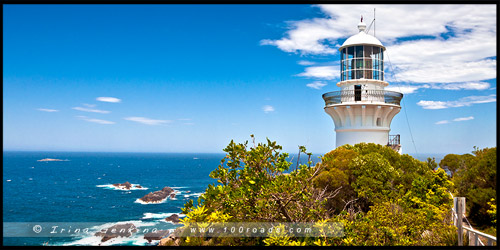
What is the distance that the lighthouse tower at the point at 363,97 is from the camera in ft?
55.3

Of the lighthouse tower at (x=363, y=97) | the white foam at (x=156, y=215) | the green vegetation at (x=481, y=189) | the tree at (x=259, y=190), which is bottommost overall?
the white foam at (x=156, y=215)

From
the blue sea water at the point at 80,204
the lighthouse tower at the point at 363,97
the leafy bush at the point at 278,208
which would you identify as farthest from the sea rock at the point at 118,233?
the leafy bush at the point at 278,208

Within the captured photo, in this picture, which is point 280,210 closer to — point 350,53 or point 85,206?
point 350,53

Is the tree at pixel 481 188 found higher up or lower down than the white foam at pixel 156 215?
higher up

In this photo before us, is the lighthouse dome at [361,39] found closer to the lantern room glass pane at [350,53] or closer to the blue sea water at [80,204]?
the lantern room glass pane at [350,53]

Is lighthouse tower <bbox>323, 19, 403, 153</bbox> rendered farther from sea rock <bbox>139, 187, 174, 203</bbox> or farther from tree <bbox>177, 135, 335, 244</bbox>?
sea rock <bbox>139, 187, 174, 203</bbox>

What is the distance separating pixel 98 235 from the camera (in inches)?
1331

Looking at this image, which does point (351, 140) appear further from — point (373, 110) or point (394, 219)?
point (394, 219)

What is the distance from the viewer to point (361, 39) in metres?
17.2

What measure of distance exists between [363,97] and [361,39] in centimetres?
284

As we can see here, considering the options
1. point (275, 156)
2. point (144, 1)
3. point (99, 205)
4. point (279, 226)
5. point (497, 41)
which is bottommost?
point (99, 205)

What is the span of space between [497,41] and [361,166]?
9.61 metres

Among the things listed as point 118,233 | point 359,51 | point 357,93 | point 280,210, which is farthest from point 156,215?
point 280,210

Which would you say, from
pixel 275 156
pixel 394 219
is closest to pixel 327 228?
pixel 275 156
